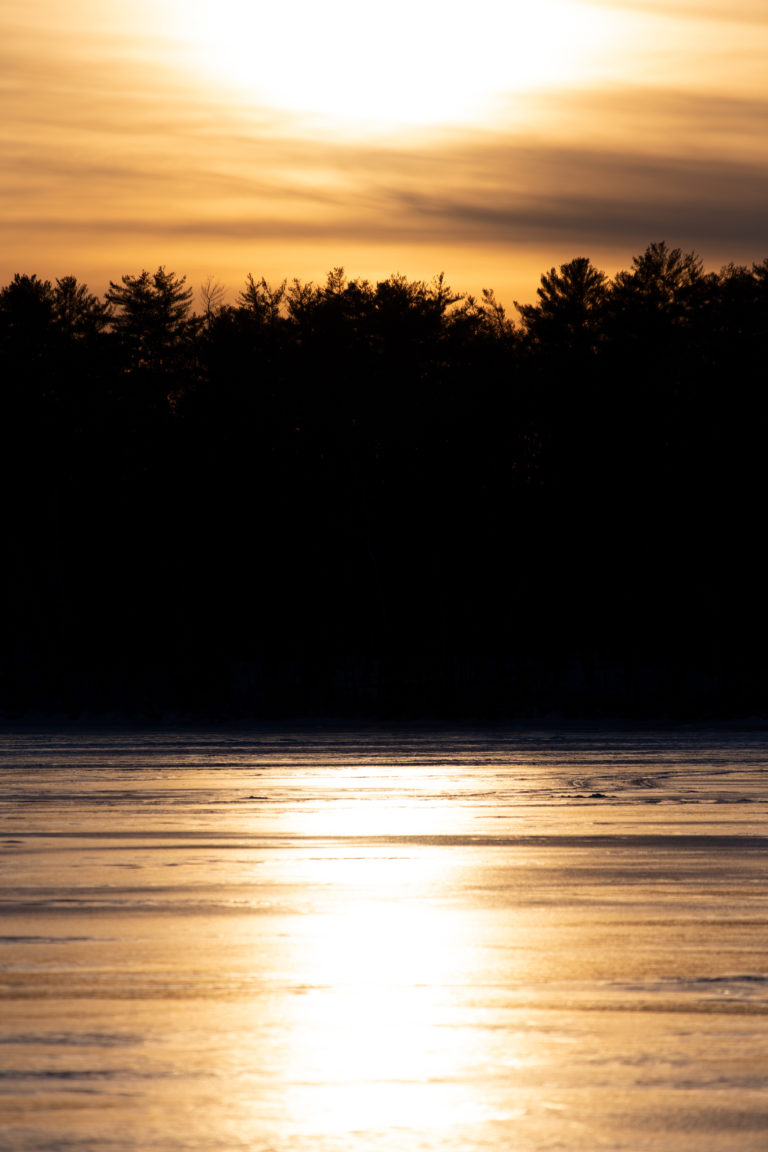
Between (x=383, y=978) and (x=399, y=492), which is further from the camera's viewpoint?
(x=399, y=492)

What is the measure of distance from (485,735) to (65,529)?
31.9 m

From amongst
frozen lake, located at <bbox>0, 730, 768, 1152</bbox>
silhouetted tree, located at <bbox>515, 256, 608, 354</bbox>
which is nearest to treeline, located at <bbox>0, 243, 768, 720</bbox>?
silhouetted tree, located at <bbox>515, 256, 608, 354</bbox>

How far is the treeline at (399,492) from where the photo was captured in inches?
2482

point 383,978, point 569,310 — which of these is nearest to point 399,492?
point 569,310

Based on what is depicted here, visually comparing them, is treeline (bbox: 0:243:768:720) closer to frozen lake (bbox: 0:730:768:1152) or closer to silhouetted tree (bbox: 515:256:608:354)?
silhouetted tree (bbox: 515:256:608:354)

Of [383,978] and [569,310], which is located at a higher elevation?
[569,310]

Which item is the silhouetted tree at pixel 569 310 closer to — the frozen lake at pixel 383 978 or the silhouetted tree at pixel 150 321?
the silhouetted tree at pixel 150 321

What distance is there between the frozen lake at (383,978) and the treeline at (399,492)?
40.5 meters

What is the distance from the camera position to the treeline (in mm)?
63031

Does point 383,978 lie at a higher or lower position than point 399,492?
lower

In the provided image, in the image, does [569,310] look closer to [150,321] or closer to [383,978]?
[150,321]

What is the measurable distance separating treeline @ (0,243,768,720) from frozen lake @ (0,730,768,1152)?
40473 mm

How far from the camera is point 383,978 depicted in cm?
1080

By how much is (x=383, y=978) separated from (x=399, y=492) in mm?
54403
